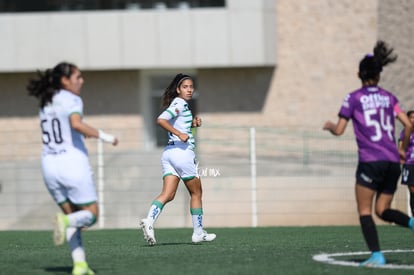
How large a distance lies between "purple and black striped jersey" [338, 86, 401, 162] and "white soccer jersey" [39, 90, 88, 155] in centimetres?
236

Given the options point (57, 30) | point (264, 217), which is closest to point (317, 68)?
point (57, 30)

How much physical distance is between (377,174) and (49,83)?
9.74ft

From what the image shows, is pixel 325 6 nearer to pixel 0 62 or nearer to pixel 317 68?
pixel 317 68

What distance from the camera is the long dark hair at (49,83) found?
9.70 m

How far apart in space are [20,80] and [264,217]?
12112mm

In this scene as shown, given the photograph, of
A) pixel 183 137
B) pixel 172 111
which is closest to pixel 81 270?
pixel 183 137

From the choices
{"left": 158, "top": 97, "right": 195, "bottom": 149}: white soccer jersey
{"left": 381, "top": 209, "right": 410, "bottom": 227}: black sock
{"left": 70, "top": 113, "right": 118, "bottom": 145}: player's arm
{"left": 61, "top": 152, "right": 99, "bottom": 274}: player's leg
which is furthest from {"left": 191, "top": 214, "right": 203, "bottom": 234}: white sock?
{"left": 70, "top": 113, "right": 118, "bottom": 145}: player's arm

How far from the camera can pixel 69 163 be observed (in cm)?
944

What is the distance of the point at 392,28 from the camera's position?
30969 mm

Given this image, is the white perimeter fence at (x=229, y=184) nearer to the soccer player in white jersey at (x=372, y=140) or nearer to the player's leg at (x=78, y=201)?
the soccer player in white jersey at (x=372, y=140)

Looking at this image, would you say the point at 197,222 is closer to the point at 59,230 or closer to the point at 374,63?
the point at 374,63

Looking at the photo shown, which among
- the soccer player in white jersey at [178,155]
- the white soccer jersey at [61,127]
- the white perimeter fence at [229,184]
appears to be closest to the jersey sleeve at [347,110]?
the white soccer jersey at [61,127]

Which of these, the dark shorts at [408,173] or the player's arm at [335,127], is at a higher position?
the player's arm at [335,127]

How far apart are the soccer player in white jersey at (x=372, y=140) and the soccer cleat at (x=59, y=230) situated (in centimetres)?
245
